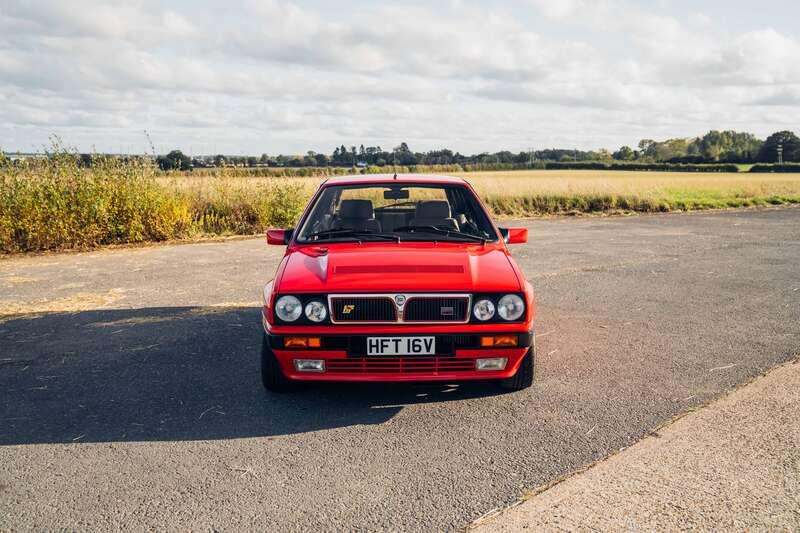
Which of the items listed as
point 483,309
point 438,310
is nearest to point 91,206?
point 438,310

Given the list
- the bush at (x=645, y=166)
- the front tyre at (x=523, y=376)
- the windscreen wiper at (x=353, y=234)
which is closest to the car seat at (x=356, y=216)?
the windscreen wiper at (x=353, y=234)

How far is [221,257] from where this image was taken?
35.8 feet

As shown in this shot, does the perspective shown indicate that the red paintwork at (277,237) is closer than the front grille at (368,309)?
No

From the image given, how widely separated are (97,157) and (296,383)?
416 inches

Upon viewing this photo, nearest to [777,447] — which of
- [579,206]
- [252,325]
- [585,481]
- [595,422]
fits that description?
[595,422]

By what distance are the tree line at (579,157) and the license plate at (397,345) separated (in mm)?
6796

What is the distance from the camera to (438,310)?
12.6ft

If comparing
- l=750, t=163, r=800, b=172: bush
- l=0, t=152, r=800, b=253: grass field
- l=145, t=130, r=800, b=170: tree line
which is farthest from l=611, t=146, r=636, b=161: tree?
l=0, t=152, r=800, b=253: grass field

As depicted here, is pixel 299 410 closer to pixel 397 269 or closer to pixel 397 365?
pixel 397 365

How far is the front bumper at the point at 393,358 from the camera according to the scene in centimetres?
379

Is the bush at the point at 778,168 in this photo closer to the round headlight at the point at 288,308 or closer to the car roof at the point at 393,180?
the car roof at the point at 393,180

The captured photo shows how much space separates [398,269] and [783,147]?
91.7m

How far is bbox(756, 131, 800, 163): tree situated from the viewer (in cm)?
7700

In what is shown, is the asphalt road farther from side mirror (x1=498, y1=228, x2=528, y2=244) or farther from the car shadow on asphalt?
side mirror (x1=498, y1=228, x2=528, y2=244)
